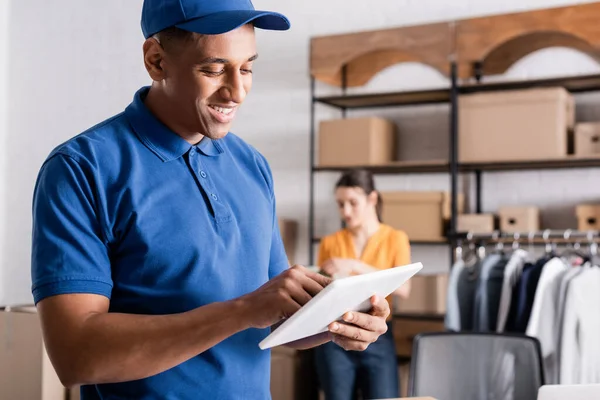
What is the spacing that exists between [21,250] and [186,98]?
5.04m

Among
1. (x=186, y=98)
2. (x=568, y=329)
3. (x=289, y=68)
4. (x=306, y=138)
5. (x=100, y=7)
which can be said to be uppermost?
(x=100, y=7)

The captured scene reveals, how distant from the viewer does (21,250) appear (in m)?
5.77

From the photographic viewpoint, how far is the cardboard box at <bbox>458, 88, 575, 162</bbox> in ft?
12.3

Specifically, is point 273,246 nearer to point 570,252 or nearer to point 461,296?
point 461,296

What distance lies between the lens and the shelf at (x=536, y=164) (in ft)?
12.3

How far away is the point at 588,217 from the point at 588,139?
15.9 inches

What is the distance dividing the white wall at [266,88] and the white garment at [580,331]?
0.99 m

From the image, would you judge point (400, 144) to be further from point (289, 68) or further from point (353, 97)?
point (289, 68)

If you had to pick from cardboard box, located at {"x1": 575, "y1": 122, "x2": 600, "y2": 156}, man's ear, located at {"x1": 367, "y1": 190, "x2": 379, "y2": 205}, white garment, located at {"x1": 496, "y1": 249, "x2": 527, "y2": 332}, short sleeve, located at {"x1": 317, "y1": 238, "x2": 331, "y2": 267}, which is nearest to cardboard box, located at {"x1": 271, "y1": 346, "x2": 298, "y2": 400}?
short sleeve, located at {"x1": 317, "y1": 238, "x2": 331, "y2": 267}

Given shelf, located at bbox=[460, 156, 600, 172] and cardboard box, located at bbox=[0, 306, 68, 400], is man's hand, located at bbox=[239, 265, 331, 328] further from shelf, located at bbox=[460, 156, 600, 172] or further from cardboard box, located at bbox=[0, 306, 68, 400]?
shelf, located at bbox=[460, 156, 600, 172]

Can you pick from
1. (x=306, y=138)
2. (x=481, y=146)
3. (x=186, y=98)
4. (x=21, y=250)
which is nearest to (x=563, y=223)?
(x=481, y=146)

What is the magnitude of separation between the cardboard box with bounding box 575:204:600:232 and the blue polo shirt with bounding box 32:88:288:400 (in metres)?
2.97

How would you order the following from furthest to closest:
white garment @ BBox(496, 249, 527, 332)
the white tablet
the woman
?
the woman, white garment @ BBox(496, 249, 527, 332), the white tablet

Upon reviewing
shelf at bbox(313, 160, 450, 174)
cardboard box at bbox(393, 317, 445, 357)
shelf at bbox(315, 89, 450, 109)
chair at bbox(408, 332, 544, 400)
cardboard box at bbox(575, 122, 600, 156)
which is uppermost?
shelf at bbox(315, 89, 450, 109)
